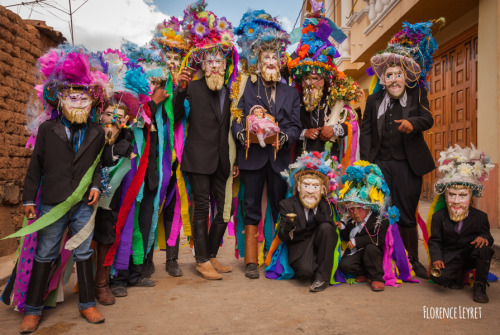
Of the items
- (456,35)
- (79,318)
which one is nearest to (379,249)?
(79,318)

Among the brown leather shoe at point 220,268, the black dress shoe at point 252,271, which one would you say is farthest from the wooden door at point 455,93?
the brown leather shoe at point 220,268

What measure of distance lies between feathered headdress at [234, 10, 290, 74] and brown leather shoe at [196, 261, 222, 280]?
220 centimetres

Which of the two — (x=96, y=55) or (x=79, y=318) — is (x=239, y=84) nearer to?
(x=96, y=55)

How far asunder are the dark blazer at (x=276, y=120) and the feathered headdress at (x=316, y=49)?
1.05ft

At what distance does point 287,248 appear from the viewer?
4086 millimetres

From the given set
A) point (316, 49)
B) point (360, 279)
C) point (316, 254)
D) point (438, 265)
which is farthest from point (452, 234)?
point (316, 49)

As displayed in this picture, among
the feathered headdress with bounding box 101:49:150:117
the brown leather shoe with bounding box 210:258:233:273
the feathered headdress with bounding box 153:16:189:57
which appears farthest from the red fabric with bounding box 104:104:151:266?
the feathered headdress with bounding box 153:16:189:57

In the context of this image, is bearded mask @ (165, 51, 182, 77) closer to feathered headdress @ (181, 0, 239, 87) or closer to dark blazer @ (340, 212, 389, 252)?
feathered headdress @ (181, 0, 239, 87)

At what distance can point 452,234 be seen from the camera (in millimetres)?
3590

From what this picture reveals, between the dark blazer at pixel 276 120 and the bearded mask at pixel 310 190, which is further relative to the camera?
the dark blazer at pixel 276 120

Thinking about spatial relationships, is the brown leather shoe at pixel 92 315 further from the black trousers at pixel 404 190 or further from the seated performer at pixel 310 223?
the black trousers at pixel 404 190

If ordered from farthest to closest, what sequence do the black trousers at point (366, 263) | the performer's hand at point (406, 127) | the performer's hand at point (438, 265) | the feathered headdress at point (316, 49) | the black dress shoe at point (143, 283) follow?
the feathered headdress at point (316, 49) → the performer's hand at point (406, 127) → the black dress shoe at point (143, 283) → the black trousers at point (366, 263) → the performer's hand at point (438, 265)

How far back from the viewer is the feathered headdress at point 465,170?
362 cm

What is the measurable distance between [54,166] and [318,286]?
2495 mm
